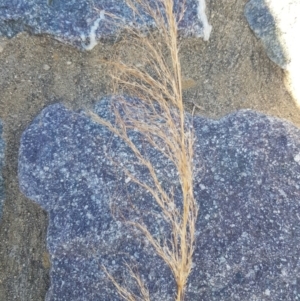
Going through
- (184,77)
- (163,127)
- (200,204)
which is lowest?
(200,204)

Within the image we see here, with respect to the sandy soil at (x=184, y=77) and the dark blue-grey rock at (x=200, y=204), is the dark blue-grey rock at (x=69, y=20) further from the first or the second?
the dark blue-grey rock at (x=200, y=204)

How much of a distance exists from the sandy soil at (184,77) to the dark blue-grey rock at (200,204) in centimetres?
6

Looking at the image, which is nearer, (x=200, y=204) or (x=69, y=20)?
(x=200, y=204)

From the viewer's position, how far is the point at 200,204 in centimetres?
138

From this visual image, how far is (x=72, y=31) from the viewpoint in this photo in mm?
1525

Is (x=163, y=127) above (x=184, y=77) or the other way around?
the other way around

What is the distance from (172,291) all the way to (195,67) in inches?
25.2

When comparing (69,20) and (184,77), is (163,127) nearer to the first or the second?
(184,77)

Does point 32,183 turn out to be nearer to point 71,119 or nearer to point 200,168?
point 71,119

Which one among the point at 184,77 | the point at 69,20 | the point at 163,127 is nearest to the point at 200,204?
the point at 163,127

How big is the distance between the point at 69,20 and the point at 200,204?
0.64 m

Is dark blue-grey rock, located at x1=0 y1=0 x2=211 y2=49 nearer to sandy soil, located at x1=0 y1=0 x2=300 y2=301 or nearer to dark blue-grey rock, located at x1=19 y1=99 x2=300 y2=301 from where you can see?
sandy soil, located at x1=0 y1=0 x2=300 y2=301

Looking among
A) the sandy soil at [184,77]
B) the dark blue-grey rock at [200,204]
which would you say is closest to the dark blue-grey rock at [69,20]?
the sandy soil at [184,77]

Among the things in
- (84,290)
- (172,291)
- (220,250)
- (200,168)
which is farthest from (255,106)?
(84,290)
